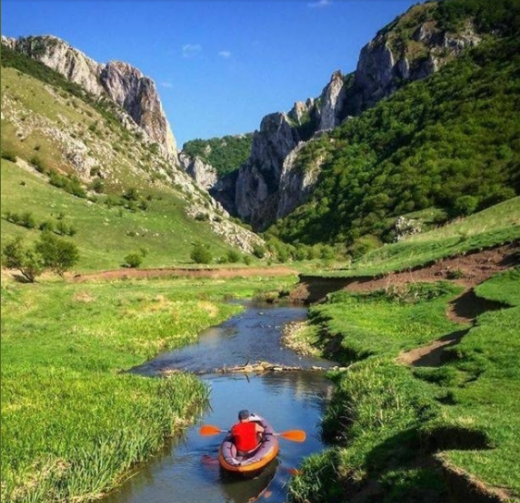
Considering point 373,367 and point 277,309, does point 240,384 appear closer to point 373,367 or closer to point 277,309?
point 373,367

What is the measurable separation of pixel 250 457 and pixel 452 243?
1565 inches

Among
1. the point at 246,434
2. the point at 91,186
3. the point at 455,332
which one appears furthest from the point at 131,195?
the point at 246,434

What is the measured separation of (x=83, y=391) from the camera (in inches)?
936

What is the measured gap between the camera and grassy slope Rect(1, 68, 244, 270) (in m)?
99.8

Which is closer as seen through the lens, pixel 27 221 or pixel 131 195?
pixel 27 221

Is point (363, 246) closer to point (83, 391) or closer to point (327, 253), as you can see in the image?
point (327, 253)

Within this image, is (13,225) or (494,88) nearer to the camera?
(13,225)

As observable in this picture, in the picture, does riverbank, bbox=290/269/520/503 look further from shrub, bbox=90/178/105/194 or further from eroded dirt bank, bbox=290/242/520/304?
shrub, bbox=90/178/105/194

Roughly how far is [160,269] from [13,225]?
2863 cm

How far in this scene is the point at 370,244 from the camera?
104 metres

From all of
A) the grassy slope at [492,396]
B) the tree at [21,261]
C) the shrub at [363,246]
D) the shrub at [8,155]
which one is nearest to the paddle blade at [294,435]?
the grassy slope at [492,396]

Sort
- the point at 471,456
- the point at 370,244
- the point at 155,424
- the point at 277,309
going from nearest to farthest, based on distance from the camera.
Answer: the point at 471,456 → the point at 155,424 → the point at 277,309 → the point at 370,244

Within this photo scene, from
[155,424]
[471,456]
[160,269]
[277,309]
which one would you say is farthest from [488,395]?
[160,269]

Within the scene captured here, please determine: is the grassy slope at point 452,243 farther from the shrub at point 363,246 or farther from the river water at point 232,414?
the shrub at point 363,246
